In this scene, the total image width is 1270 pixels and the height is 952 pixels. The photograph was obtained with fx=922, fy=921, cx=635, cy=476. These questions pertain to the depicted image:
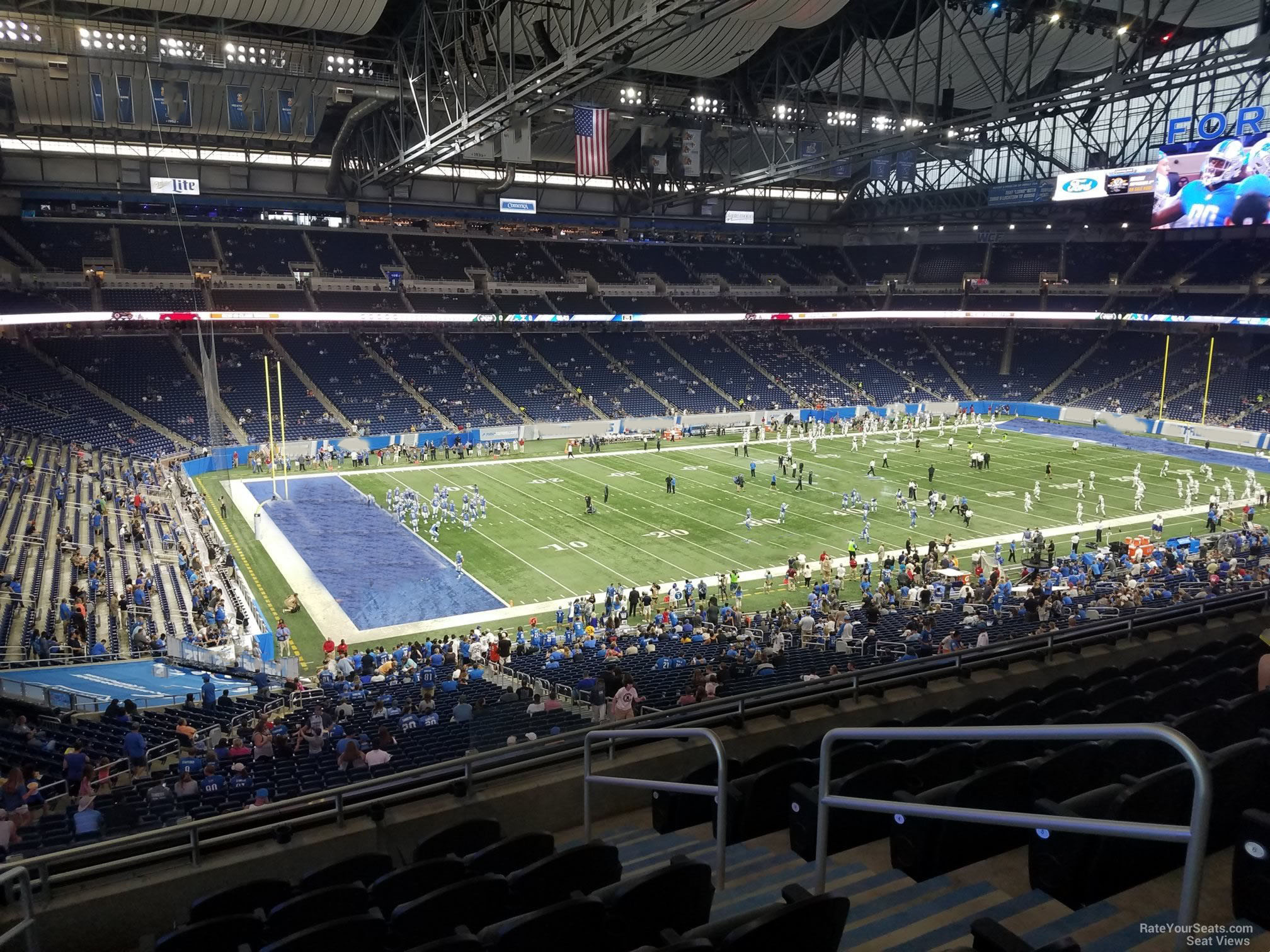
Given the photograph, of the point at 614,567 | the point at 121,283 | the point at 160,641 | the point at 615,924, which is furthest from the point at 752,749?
the point at 121,283

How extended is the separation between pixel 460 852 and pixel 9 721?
11.8m

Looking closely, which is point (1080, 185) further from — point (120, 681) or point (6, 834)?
point (6, 834)

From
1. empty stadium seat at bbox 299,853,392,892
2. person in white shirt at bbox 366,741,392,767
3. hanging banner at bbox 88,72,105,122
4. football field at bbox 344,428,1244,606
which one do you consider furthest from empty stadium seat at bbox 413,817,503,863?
hanging banner at bbox 88,72,105,122

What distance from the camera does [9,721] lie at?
1395cm

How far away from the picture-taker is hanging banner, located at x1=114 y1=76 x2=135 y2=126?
3969 cm

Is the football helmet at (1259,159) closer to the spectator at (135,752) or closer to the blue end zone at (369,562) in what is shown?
the blue end zone at (369,562)

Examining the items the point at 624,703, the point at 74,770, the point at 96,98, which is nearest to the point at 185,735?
the point at 74,770

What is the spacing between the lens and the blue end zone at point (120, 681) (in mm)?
16641

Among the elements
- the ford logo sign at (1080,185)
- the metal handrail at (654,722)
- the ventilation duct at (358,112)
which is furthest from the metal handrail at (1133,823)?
the ford logo sign at (1080,185)

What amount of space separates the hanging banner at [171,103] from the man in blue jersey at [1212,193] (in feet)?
147

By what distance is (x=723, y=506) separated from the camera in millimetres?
37250

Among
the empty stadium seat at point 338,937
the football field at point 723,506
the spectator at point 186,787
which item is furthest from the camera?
the football field at point 723,506

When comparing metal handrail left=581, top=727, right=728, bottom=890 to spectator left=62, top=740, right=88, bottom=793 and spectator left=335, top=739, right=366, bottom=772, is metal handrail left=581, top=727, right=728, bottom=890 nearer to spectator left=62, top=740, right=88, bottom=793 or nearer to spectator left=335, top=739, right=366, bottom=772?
spectator left=335, top=739, right=366, bottom=772

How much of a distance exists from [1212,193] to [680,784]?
4652 centimetres
